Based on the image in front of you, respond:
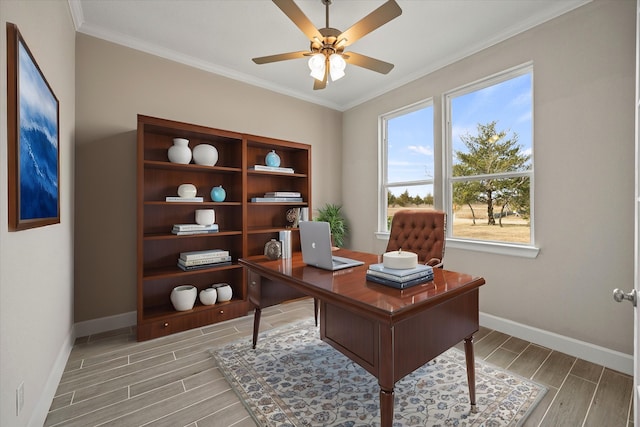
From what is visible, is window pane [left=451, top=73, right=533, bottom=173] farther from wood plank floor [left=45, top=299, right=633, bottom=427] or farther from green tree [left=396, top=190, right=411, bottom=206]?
wood plank floor [left=45, top=299, right=633, bottom=427]

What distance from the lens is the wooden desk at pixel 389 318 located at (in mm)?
1123

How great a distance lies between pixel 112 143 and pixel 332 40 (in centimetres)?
224

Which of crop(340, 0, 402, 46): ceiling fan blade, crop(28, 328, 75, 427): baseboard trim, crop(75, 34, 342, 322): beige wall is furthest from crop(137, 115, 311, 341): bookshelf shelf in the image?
crop(340, 0, 402, 46): ceiling fan blade

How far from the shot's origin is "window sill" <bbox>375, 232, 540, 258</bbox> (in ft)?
8.14

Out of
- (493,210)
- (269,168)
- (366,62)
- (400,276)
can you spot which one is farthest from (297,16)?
(493,210)

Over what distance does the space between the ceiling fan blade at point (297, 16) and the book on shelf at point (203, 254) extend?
216cm

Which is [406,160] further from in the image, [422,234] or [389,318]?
[389,318]

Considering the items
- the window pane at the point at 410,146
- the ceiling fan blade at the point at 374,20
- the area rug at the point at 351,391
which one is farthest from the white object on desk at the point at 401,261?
the window pane at the point at 410,146

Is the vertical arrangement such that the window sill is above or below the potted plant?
below

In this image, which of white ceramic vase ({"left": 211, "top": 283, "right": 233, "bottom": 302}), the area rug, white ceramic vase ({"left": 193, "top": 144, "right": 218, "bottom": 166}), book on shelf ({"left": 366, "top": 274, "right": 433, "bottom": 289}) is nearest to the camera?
book on shelf ({"left": 366, "top": 274, "right": 433, "bottom": 289})

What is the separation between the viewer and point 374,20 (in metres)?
1.73

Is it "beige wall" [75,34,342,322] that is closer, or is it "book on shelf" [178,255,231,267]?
"beige wall" [75,34,342,322]

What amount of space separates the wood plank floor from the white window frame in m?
0.79

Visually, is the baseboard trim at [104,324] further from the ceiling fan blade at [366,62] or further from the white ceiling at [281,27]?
the ceiling fan blade at [366,62]
